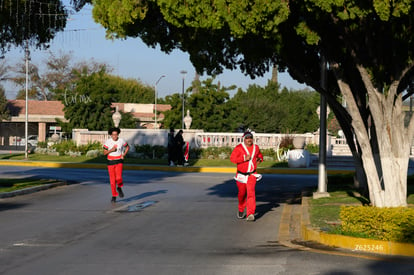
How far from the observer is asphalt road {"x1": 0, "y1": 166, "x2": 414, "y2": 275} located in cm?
847

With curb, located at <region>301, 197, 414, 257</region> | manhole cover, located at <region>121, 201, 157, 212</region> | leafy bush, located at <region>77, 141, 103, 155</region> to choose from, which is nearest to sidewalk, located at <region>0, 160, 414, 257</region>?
curb, located at <region>301, 197, 414, 257</region>

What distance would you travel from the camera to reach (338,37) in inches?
568

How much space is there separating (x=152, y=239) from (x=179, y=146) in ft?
82.0

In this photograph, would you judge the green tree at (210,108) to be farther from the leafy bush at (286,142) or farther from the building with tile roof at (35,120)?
the leafy bush at (286,142)

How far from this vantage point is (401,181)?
1305 cm

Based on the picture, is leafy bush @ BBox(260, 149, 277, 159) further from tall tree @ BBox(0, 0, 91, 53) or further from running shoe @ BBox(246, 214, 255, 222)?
running shoe @ BBox(246, 214, 255, 222)

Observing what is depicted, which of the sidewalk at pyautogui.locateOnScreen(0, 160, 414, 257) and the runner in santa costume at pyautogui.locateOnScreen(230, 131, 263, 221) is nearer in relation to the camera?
the sidewalk at pyautogui.locateOnScreen(0, 160, 414, 257)

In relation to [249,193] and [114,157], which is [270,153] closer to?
[114,157]

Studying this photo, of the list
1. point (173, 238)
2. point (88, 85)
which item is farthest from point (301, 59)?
point (88, 85)

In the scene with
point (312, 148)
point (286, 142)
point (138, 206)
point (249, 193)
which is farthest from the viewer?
point (312, 148)

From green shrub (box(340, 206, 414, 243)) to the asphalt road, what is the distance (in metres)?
0.66

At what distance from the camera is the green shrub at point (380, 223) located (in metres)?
9.73

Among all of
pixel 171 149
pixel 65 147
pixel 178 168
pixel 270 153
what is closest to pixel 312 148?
pixel 270 153

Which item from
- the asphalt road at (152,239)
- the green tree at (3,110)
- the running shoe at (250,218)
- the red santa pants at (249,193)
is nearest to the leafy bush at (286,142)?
the asphalt road at (152,239)
